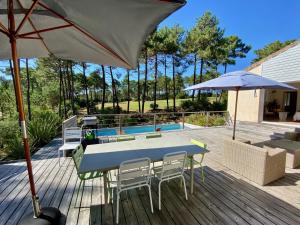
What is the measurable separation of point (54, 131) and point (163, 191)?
5.42 meters

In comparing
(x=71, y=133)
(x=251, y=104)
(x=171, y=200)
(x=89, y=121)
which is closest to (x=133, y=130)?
(x=89, y=121)

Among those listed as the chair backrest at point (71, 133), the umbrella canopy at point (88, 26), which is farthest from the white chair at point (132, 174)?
the chair backrest at point (71, 133)

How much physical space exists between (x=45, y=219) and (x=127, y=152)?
1283mm

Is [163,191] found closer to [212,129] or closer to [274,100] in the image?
[212,129]

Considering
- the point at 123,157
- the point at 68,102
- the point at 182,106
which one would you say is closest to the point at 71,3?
the point at 123,157

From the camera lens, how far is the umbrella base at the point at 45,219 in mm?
1782

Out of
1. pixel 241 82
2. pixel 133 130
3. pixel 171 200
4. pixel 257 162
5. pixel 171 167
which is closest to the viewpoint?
pixel 171 167

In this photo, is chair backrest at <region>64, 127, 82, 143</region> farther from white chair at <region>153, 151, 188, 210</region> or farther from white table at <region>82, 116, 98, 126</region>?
white chair at <region>153, 151, 188, 210</region>

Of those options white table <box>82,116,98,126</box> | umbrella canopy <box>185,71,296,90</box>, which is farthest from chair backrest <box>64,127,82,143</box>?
umbrella canopy <box>185,71,296,90</box>

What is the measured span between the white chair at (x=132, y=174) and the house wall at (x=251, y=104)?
838cm

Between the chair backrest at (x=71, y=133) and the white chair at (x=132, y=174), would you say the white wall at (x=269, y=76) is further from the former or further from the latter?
the chair backrest at (x=71, y=133)

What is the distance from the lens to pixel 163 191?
2988mm

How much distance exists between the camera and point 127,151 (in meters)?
2.83

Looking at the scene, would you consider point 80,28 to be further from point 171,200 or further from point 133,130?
point 133,130
